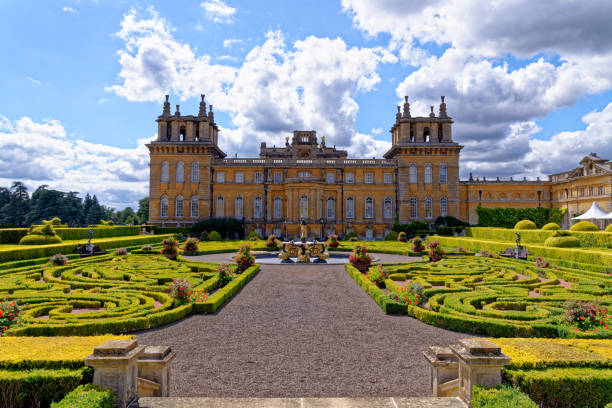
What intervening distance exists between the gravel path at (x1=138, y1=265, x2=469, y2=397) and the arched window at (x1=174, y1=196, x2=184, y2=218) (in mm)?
34743

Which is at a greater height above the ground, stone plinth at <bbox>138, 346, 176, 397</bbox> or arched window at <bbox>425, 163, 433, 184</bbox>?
arched window at <bbox>425, 163, 433, 184</bbox>

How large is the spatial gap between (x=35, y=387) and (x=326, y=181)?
41.4 meters

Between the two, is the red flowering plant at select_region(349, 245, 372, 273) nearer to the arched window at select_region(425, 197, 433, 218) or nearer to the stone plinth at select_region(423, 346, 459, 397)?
the stone plinth at select_region(423, 346, 459, 397)

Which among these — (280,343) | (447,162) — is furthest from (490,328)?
(447,162)

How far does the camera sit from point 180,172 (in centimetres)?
4472

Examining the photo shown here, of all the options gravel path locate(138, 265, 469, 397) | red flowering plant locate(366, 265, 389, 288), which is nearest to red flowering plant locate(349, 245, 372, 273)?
red flowering plant locate(366, 265, 389, 288)

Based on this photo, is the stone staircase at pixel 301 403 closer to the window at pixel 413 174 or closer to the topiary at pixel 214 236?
the topiary at pixel 214 236

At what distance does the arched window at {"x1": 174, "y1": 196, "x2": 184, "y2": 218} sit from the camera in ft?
146

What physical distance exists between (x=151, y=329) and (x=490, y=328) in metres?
8.19

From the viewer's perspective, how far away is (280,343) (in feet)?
26.0

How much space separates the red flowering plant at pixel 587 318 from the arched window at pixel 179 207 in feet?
139

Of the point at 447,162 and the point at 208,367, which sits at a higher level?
the point at 447,162

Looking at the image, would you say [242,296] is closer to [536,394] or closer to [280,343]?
[280,343]

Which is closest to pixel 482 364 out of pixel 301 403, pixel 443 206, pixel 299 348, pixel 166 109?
pixel 301 403
